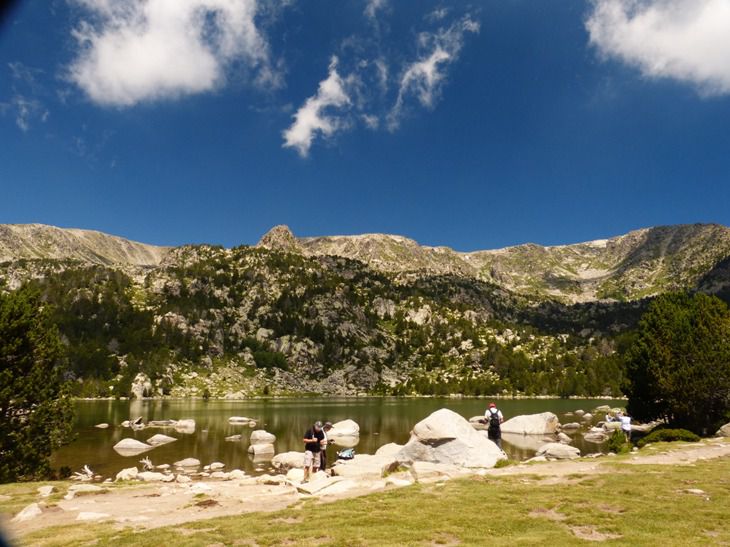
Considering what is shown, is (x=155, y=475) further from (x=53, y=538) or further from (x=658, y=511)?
(x=658, y=511)

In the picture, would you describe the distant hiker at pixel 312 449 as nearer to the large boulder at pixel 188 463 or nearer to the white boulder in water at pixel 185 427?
the large boulder at pixel 188 463

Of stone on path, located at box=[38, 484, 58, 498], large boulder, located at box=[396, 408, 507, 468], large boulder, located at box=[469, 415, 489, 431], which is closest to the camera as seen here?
stone on path, located at box=[38, 484, 58, 498]

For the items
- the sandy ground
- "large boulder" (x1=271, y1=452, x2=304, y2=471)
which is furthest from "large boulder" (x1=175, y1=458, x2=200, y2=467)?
the sandy ground

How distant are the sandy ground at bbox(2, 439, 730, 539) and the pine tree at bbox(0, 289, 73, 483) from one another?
10.7m

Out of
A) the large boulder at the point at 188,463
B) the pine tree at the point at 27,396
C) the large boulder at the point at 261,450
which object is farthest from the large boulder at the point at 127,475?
the large boulder at the point at 261,450

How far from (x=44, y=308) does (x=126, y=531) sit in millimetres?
31498

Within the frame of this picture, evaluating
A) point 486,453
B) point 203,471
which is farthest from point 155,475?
point 486,453

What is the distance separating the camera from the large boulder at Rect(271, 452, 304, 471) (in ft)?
170

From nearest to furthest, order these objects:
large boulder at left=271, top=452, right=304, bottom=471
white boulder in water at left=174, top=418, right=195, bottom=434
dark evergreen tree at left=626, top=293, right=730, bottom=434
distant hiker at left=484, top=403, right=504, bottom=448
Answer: distant hiker at left=484, top=403, right=504, bottom=448 < large boulder at left=271, top=452, right=304, bottom=471 < dark evergreen tree at left=626, top=293, right=730, bottom=434 < white boulder in water at left=174, top=418, right=195, bottom=434

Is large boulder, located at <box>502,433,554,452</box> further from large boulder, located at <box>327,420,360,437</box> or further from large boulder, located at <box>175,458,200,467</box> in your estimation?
large boulder, located at <box>175,458,200,467</box>

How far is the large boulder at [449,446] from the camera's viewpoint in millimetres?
41688

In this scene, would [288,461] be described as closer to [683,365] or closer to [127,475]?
[127,475]

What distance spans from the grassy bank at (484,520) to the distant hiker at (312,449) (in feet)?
28.0

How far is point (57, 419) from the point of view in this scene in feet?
129
